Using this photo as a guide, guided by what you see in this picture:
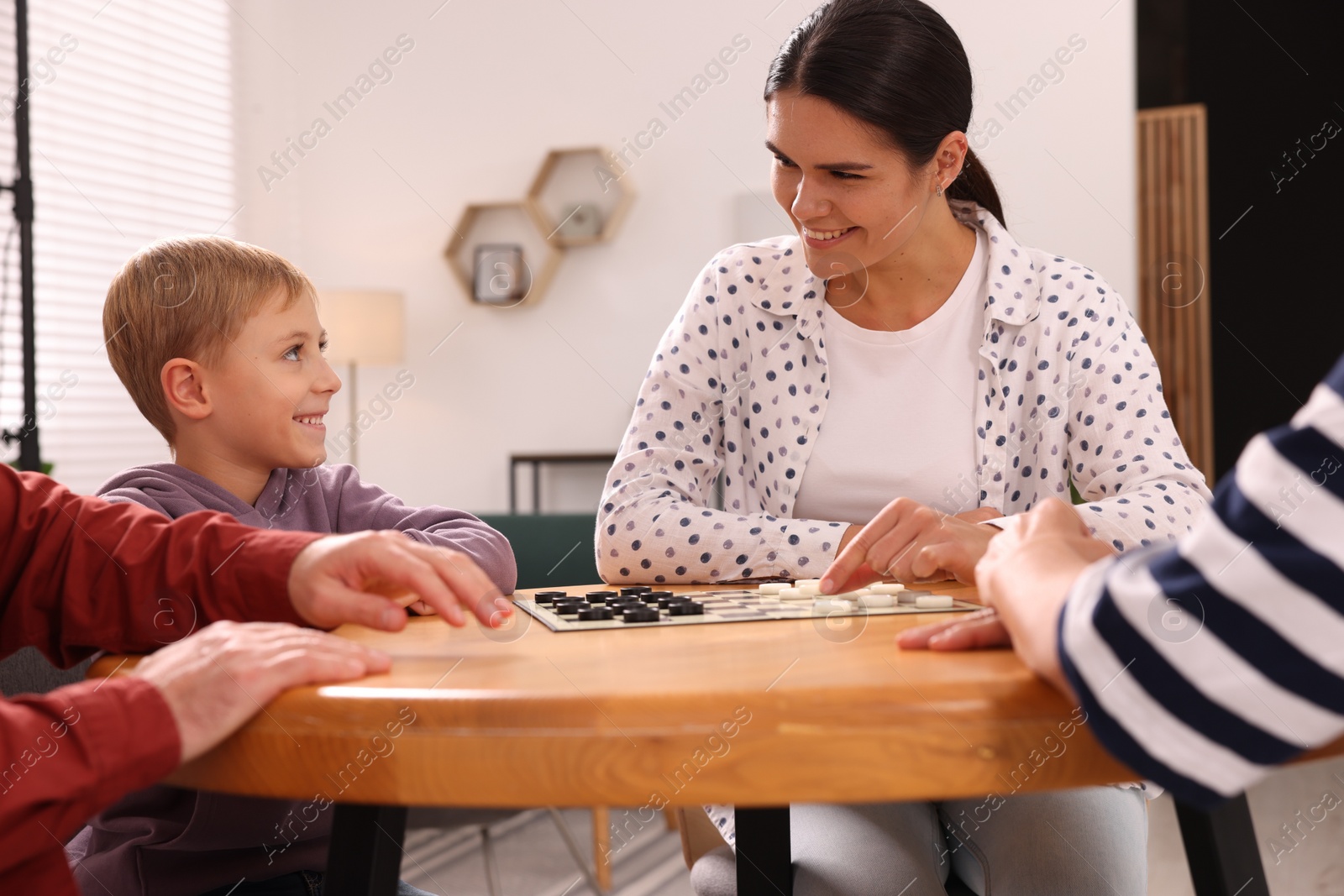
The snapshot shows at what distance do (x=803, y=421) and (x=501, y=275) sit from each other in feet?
11.5

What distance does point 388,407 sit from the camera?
16.1 ft

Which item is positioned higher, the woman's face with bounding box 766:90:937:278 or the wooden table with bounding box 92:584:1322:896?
the woman's face with bounding box 766:90:937:278

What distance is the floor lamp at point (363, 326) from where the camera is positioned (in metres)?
4.36

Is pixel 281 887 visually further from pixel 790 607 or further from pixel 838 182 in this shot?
pixel 838 182

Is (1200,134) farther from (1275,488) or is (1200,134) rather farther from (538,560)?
(1275,488)

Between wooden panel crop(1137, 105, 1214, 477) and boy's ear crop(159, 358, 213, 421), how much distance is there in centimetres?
353

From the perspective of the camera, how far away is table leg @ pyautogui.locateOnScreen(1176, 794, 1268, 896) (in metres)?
0.85

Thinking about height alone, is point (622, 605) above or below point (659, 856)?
above

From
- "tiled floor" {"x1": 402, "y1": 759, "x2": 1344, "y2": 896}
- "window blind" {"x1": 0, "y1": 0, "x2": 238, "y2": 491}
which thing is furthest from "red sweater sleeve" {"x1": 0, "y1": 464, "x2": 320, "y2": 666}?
"window blind" {"x1": 0, "y1": 0, "x2": 238, "y2": 491}

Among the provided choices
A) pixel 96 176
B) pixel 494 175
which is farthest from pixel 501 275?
pixel 96 176

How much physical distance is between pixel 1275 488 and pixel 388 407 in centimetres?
464

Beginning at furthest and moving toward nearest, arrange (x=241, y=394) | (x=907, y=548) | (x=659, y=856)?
(x=659, y=856)
(x=241, y=394)
(x=907, y=548)

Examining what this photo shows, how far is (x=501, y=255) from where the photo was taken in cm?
480

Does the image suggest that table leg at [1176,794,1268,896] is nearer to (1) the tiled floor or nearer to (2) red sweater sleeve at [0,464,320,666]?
(2) red sweater sleeve at [0,464,320,666]
